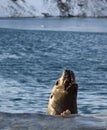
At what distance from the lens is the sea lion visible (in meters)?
7.57

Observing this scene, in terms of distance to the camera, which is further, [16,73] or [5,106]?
[16,73]

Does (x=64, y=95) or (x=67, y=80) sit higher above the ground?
(x=67, y=80)

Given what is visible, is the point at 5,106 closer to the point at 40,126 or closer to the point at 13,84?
the point at 13,84

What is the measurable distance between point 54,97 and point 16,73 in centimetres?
2838

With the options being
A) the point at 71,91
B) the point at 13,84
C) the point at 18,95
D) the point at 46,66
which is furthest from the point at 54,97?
the point at 46,66

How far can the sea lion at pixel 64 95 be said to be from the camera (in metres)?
7.57

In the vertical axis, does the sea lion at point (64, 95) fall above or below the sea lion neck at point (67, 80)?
below

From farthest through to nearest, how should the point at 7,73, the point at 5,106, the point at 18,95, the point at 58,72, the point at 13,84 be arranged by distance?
1. the point at 58,72
2. the point at 7,73
3. the point at 13,84
4. the point at 18,95
5. the point at 5,106

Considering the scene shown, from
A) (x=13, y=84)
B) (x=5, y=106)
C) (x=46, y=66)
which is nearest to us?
(x=5, y=106)

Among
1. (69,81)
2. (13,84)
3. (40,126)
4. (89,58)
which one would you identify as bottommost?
(40,126)

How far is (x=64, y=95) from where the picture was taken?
24.9 ft

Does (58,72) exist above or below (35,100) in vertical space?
above

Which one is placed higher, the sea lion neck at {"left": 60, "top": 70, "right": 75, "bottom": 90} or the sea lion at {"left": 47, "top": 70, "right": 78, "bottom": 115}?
the sea lion neck at {"left": 60, "top": 70, "right": 75, "bottom": 90}

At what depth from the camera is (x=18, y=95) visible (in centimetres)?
2475
